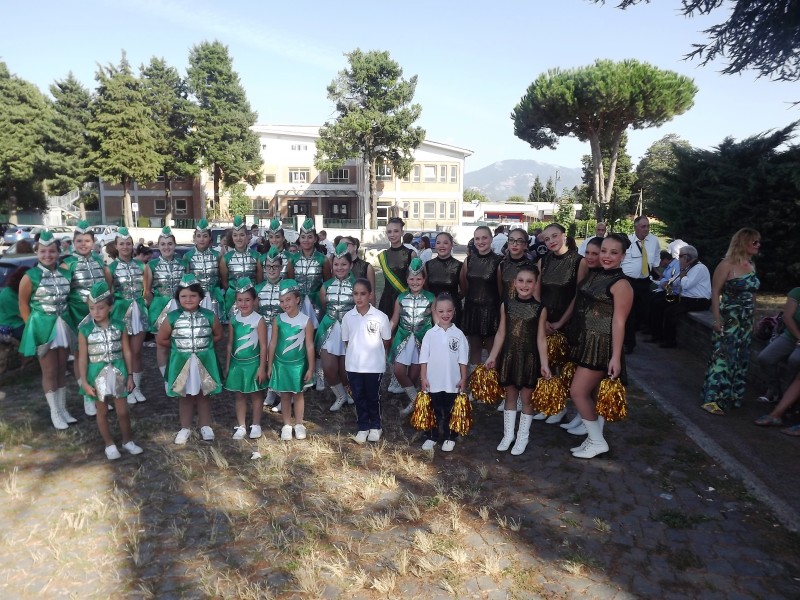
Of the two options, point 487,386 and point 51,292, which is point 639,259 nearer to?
point 487,386

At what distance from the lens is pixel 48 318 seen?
19.4 feet

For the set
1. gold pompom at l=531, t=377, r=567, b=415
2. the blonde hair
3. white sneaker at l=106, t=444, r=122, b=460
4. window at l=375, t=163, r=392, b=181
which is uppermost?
window at l=375, t=163, r=392, b=181

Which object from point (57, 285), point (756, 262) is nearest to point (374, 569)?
→ point (57, 285)

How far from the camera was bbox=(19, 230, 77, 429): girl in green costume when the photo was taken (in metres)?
5.82

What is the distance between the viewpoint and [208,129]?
44.5m

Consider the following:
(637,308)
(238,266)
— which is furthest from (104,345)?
(637,308)

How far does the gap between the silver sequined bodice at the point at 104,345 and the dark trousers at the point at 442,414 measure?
9.81 feet

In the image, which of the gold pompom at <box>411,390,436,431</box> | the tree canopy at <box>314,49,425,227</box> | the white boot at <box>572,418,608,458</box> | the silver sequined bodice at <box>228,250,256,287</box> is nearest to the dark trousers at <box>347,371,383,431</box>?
the gold pompom at <box>411,390,436,431</box>

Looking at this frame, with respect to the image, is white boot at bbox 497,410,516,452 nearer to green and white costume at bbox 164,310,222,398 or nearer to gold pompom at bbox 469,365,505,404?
gold pompom at bbox 469,365,505,404

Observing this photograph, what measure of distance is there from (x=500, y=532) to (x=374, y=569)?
989mm

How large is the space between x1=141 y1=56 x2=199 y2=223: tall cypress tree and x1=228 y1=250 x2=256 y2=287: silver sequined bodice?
41.4 meters

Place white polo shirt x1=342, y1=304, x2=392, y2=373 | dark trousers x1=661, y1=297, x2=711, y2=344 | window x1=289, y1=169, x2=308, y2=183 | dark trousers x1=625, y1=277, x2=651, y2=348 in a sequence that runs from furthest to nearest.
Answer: window x1=289, y1=169, x2=308, y2=183, dark trousers x1=661, y1=297, x2=711, y2=344, dark trousers x1=625, y1=277, x2=651, y2=348, white polo shirt x1=342, y1=304, x2=392, y2=373

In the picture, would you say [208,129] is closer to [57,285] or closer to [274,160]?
[274,160]

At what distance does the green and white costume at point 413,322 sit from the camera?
588cm
